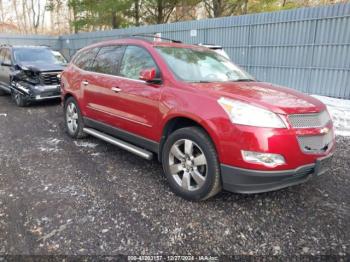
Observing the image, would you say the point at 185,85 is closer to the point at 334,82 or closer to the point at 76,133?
the point at 76,133

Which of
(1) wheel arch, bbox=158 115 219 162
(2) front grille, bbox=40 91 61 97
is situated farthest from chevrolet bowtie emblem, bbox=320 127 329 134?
(2) front grille, bbox=40 91 61 97

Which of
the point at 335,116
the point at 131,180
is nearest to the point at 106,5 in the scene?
the point at 335,116

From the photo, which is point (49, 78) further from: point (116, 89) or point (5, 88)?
point (116, 89)

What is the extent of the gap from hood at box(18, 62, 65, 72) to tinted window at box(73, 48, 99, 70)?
332cm

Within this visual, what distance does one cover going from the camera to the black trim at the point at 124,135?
12.0ft

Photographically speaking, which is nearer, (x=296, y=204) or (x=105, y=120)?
(x=296, y=204)

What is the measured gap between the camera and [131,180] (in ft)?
12.3

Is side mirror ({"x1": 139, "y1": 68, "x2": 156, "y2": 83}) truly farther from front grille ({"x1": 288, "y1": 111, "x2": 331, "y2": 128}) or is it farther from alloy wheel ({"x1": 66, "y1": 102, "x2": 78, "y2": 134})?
alloy wheel ({"x1": 66, "y1": 102, "x2": 78, "y2": 134})

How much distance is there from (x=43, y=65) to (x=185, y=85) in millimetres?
6899

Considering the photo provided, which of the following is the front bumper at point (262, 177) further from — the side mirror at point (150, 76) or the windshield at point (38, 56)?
the windshield at point (38, 56)

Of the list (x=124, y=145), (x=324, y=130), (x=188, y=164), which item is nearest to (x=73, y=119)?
(x=124, y=145)

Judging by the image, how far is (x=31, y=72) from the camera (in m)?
8.27

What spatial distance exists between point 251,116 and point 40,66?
25.2ft

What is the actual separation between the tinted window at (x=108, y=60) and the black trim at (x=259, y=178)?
2418 mm
